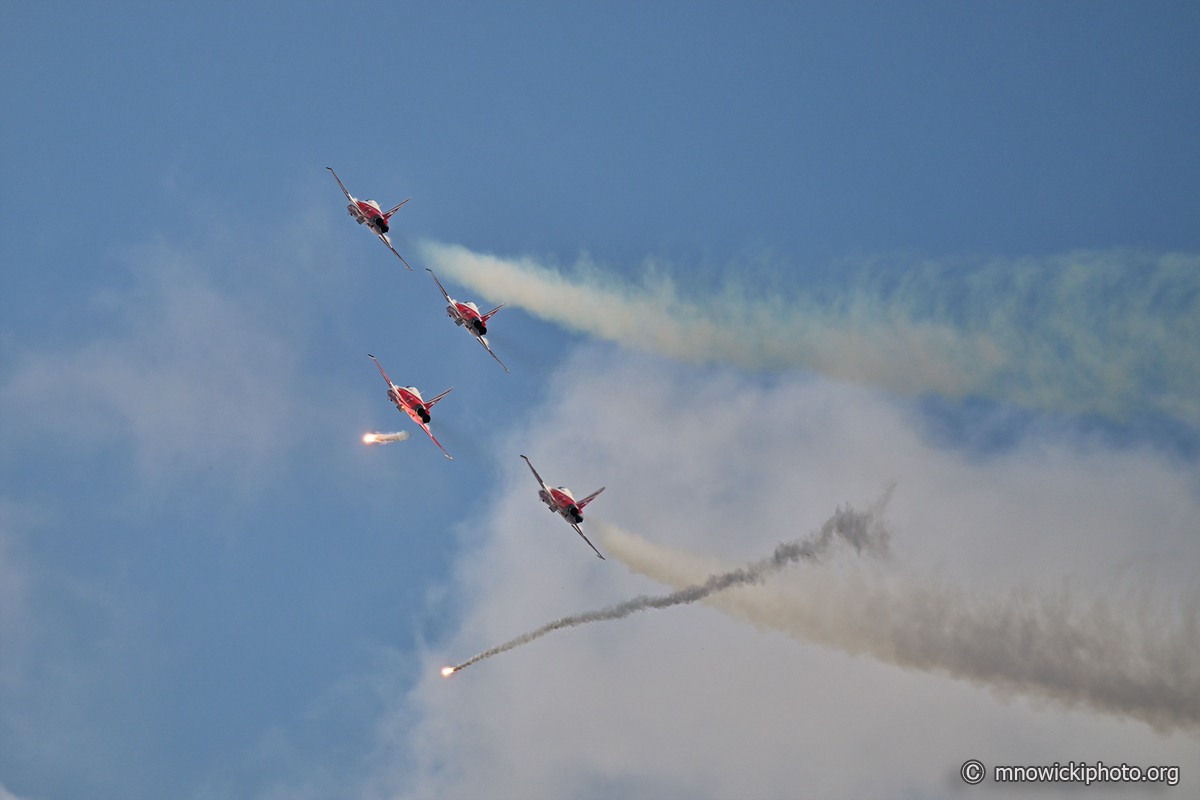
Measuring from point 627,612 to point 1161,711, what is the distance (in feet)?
104

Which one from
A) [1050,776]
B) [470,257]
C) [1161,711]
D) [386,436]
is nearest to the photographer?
[1161,711]

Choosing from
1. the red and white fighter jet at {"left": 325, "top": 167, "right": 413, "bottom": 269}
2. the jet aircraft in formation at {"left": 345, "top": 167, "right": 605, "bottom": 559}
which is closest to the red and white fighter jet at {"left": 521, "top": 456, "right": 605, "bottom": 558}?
the jet aircraft in formation at {"left": 345, "top": 167, "right": 605, "bottom": 559}

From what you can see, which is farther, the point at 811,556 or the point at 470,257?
the point at 470,257

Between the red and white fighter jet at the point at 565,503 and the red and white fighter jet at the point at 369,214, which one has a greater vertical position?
the red and white fighter jet at the point at 369,214

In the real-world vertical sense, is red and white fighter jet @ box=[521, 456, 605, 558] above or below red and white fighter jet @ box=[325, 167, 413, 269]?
below

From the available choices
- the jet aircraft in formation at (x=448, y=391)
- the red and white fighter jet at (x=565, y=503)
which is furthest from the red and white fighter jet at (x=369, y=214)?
the red and white fighter jet at (x=565, y=503)

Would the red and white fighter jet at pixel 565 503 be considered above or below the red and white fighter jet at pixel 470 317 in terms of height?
below

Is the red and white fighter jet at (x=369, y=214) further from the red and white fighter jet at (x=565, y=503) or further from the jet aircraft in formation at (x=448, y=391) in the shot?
the red and white fighter jet at (x=565, y=503)

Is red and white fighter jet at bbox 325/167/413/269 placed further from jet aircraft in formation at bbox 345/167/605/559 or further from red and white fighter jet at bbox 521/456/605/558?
red and white fighter jet at bbox 521/456/605/558

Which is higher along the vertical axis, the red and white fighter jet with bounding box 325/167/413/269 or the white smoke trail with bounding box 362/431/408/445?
the red and white fighter jet with bounding box 325/167/413/269

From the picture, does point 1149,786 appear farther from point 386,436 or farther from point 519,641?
point 386,436

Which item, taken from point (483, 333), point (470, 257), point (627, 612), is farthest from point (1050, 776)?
point (470, 257)

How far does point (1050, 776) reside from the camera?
2474 inches

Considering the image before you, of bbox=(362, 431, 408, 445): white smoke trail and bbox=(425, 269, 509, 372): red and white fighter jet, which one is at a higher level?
bbox=(425, 269, 509, 372): red and white fighter jet
